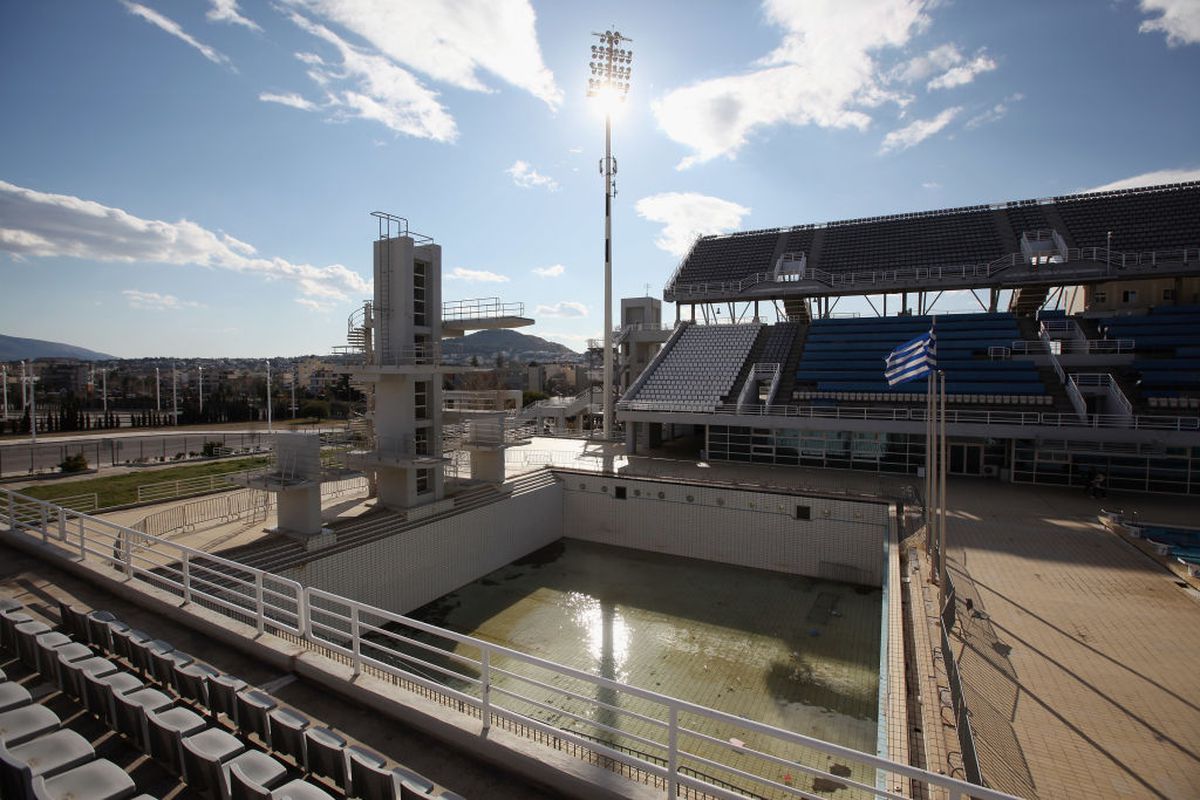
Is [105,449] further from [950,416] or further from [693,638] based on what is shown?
[950,416]

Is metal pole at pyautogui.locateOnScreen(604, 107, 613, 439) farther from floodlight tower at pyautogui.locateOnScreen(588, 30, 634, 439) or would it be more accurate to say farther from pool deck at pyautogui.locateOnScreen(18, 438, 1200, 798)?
pool deck at pyautogui.locateOnScreen(18, 438, 1200, 798)

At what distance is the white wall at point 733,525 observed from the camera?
1708cm

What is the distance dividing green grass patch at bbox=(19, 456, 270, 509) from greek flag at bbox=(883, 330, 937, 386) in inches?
783

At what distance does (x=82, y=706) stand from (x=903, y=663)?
9.74 meters

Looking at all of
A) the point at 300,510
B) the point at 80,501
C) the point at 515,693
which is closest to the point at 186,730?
the point at 515,693

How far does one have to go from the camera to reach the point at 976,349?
2472 cm

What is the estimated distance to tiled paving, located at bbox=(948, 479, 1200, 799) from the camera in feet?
19.4

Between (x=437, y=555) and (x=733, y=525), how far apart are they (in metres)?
9.24

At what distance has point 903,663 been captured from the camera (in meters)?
8.37

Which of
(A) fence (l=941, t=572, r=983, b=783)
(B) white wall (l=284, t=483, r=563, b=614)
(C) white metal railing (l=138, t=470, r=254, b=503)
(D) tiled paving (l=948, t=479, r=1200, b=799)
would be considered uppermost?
(C) white metal railing (l=138, t=470, r=254, b=503)

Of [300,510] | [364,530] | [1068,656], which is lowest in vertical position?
[1068,656]

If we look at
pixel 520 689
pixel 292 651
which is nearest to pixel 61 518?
pixel 292 651

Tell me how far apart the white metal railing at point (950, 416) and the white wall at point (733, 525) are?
16.3ft

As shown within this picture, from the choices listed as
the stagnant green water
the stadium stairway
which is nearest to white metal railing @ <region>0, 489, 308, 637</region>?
the stagnant green water
